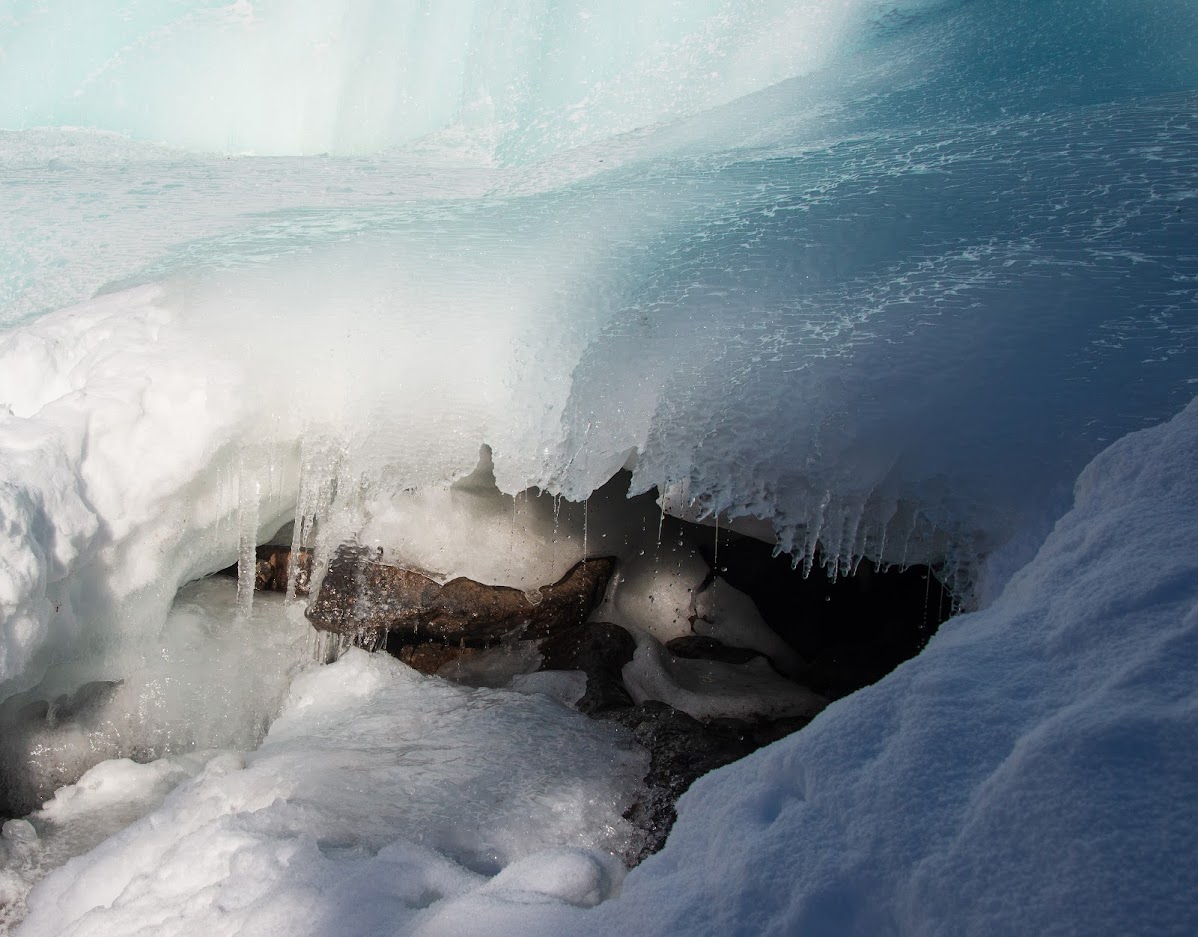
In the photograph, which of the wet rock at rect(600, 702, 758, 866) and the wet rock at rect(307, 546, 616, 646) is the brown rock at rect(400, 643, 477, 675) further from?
the wet rock at rect(600, 702, 758, 866)

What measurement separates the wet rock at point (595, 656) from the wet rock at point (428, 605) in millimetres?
91

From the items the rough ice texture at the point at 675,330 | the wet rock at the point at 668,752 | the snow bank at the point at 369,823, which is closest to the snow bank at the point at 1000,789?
the snow bank at the point at 369,823

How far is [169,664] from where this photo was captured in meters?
3.88

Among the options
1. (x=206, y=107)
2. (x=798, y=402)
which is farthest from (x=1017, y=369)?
(x=206, y=107)

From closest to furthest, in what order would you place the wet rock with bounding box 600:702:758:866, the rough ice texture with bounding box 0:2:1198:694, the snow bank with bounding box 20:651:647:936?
the snow bank with bounding box 20:651:647:936 → the rough ice texture with bounding box 0:2:1198:694 → the wet rock with bounding box 600:702:758:866

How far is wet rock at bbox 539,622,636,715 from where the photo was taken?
12.5 feet

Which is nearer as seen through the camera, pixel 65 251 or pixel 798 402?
pixel 798 402

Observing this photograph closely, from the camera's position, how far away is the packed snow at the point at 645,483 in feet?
4.58

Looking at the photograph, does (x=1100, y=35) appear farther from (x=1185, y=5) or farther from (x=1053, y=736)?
(x=1053, y=736)

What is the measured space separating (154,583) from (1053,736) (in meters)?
3.21

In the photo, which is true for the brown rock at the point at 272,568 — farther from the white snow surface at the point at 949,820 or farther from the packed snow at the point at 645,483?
the white snow surface at the point at 949,820

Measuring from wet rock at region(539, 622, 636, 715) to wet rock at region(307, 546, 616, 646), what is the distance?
0.30ft

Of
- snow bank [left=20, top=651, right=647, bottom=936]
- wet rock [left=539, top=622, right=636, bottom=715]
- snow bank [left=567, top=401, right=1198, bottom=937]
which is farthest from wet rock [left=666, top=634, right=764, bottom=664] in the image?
snow bank [left=567, top=401, right=1198, bottom=937]

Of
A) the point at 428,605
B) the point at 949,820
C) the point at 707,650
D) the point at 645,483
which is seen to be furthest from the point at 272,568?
the point at 949,820
